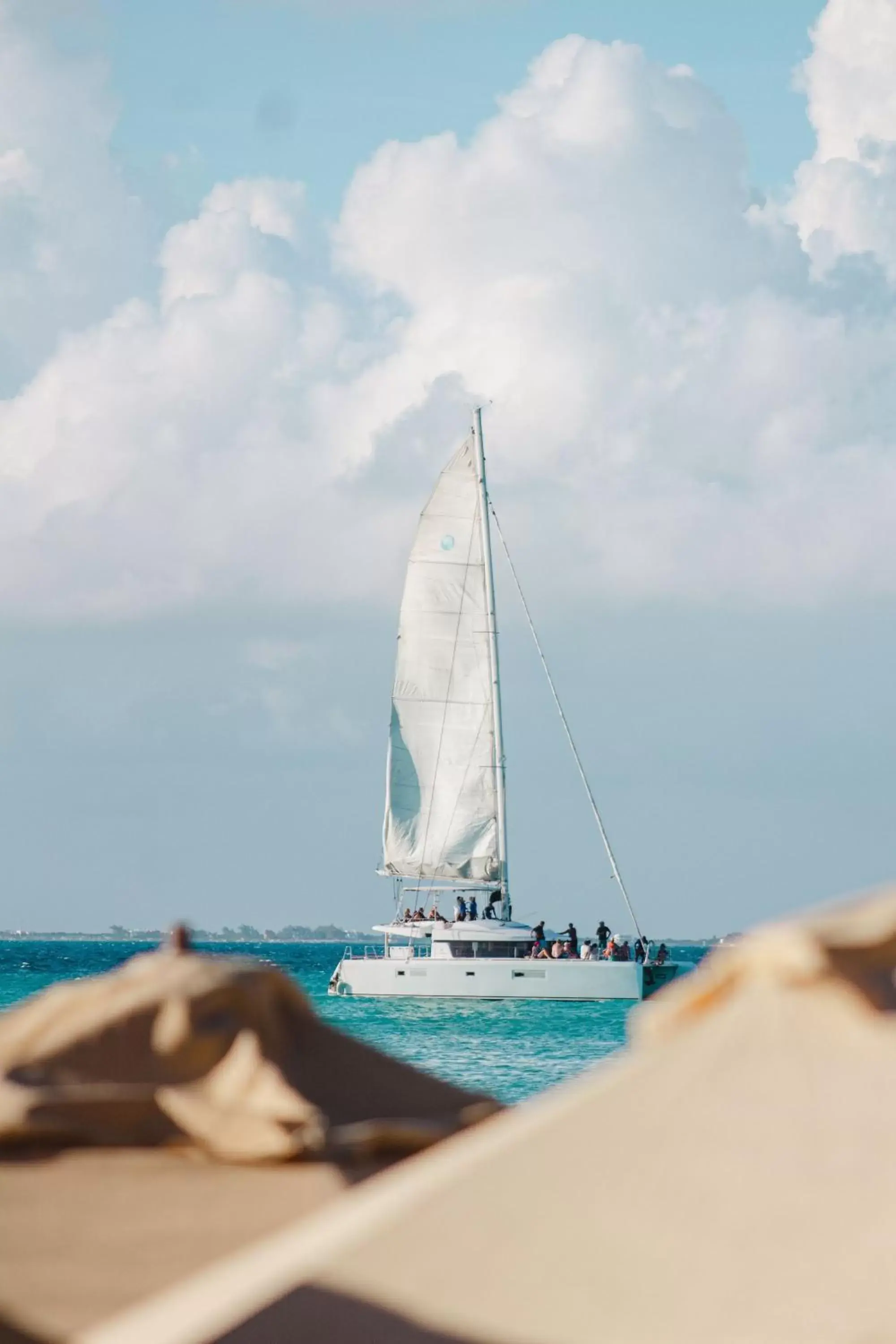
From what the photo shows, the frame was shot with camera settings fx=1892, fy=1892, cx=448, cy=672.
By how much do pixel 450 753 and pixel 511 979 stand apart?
6.60 meters

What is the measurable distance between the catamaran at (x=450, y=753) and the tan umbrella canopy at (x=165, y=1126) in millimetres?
40703

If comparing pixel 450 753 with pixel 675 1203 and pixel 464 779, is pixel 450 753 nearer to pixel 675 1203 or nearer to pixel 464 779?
pixel 464 779

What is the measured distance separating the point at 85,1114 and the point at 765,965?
285cm

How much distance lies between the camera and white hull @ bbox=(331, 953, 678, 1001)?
44.9 metres

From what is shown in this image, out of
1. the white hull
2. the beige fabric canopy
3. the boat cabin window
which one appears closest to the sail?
the boat cabin window


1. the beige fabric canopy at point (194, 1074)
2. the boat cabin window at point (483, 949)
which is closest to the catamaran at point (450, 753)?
the boat cabin window at point (483, 949)

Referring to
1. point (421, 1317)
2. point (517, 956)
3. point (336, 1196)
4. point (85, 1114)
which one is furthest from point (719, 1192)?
point (517, 956)

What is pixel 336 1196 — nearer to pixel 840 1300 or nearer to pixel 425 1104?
pixel 425 1104

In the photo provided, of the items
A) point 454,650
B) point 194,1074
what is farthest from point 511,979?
point 194,1074

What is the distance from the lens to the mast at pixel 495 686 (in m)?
48.2

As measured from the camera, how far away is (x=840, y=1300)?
2.97 metres

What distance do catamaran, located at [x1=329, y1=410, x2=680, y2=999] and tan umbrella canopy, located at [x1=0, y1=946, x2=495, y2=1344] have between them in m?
40.7

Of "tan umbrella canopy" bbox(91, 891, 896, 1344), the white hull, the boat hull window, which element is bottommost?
"tan umbrella canopy" bbox(91, 891, 896, 1344)

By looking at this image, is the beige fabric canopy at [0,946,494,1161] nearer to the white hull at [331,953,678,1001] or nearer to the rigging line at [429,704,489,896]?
the white hull at [331,953,678,1001]
